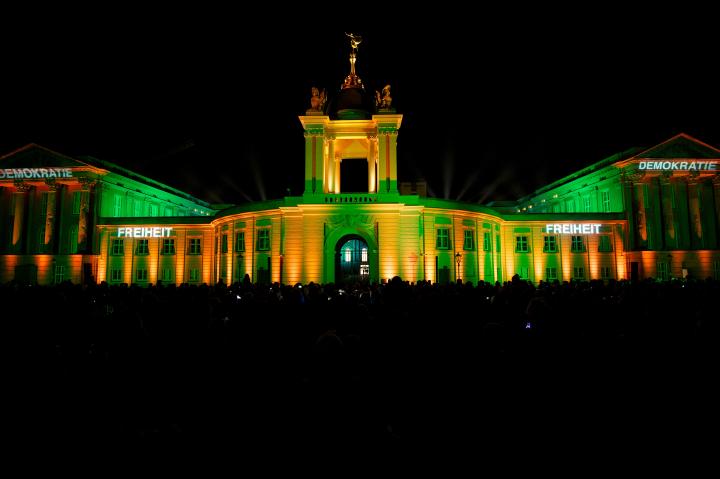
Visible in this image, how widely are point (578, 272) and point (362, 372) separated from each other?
43.9 m

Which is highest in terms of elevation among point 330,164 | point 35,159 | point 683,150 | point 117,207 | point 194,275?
point 683,150

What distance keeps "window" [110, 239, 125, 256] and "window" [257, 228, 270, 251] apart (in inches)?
702

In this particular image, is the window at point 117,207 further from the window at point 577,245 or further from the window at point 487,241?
the window at point 577,245

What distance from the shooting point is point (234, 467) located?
5141 mm

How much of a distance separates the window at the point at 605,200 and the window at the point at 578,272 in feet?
31.8

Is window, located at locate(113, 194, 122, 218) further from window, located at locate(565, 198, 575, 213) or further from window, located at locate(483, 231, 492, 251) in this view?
window, located at locate(565, 198, 575, 213)

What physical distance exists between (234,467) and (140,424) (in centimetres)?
234

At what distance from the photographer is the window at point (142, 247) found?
4419cm

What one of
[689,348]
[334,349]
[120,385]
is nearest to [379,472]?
[334,349]

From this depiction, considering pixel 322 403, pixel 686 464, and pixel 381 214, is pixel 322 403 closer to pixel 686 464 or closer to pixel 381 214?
pixel 686 464

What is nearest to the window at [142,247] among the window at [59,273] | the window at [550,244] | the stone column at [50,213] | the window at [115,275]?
the window at [115,275]

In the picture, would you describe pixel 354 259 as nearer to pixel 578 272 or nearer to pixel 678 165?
pixel 578 272

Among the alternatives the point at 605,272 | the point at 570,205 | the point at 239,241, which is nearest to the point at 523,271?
the point at 605,272

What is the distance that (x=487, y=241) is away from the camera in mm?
40000
